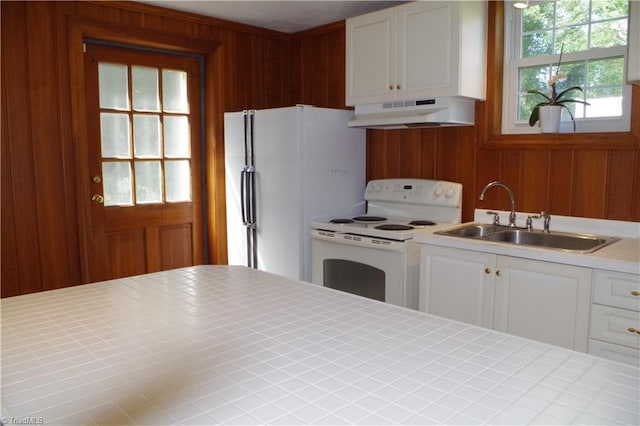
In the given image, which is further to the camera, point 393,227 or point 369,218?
point 369,218

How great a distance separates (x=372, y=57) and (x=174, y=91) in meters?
1.54

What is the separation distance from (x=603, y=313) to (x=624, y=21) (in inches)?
62.4

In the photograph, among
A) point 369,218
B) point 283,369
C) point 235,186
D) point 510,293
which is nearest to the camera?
point 283,369

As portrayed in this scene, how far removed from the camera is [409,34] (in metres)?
3.03

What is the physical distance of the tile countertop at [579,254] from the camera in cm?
201

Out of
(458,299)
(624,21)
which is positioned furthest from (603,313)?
(624,21)

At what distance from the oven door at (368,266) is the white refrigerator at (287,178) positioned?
0.52ft

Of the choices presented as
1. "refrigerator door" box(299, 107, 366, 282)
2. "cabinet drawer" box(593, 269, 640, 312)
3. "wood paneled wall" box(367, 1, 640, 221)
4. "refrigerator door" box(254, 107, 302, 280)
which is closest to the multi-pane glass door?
"refrigerator door" box(254, 107, 302, 280)

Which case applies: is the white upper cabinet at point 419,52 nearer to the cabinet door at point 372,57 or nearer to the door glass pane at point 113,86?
the cabinet door at point 372,57

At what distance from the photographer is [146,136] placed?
12.0 ft

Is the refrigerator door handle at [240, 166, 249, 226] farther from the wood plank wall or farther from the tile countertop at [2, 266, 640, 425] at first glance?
the tile countertop at [2, 266, 640, 425]

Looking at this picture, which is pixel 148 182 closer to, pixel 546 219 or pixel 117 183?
pixel 117 183

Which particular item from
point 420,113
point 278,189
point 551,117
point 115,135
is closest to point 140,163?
point 115,135

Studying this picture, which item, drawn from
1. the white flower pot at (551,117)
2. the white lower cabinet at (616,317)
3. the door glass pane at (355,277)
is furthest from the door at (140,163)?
the white lower cabinet at (616,317)
